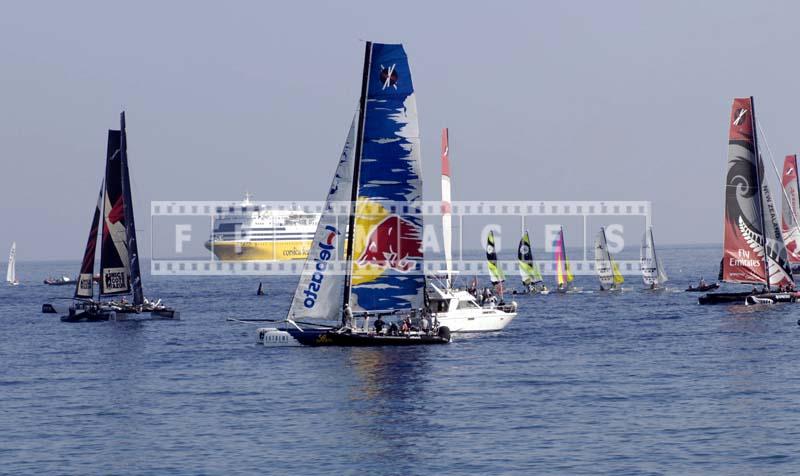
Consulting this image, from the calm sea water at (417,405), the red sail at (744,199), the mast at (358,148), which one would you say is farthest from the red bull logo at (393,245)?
the red sail at (744,199)

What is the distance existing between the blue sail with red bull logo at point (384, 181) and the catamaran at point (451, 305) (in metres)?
7.40

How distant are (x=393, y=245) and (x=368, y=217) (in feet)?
6.82

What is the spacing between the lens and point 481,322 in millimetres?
67188

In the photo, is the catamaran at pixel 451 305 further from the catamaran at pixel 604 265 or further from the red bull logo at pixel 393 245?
the catamaran at pixel 604 265

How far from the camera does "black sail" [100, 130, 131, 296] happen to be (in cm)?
8275

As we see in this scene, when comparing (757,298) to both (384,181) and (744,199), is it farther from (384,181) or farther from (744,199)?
(384,181)

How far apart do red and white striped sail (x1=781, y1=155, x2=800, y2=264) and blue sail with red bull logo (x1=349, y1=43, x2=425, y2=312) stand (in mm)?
69032

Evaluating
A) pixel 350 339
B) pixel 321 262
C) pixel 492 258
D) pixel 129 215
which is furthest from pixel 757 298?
pixel 129 215

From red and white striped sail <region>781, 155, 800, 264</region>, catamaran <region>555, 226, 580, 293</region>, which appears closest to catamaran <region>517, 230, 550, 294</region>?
catamaran <region>555, 226, 580, 293</region>

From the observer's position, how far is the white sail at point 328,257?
Answer: 54219 mm

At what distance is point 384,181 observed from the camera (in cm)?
5459

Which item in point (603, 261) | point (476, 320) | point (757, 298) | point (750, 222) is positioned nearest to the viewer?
point (476, 320)

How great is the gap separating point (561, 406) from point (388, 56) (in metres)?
20.9

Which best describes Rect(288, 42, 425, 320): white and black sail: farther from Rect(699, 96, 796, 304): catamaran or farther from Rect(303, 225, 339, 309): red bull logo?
Rect(699, 96, 796, 304): catamaran
